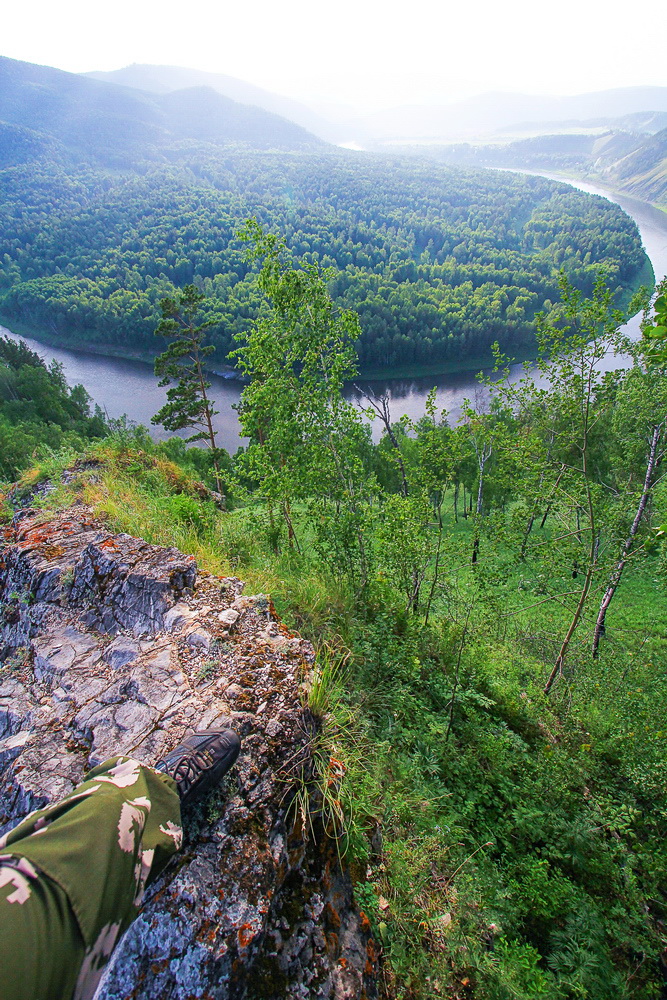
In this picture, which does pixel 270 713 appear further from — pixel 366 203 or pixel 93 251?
pixel 366 203

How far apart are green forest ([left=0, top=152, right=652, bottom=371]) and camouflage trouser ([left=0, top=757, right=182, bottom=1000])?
96.8 ft

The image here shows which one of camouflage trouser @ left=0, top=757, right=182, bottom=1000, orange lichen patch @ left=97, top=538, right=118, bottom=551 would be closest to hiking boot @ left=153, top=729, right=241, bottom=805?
camouflage trouser @ left=0, top=757, right=182, bottom=1000

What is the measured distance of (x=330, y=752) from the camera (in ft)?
9.84

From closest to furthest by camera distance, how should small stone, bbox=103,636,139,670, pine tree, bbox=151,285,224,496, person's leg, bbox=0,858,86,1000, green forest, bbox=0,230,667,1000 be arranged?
person's leg, bbox=0,858,86,1000 → green forest, bbox=0,230,667,1000 → small stone, bbox=103,636,139,670 → pine tree, bbox=151,285,224,496

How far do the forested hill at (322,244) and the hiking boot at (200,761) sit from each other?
16.5 meters

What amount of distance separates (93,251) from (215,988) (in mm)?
127692

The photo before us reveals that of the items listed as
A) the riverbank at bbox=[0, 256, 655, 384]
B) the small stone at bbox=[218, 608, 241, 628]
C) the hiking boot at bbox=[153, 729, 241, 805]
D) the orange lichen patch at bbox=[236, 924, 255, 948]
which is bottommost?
the riverbank at bbox=[0, 256, 655, 384]

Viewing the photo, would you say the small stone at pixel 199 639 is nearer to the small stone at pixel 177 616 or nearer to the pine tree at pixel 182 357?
the small stone at pixel 177 616

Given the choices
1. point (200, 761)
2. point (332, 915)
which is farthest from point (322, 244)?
point (332, 915)

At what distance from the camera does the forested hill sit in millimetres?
62031

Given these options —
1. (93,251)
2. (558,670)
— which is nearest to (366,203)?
(93,251)

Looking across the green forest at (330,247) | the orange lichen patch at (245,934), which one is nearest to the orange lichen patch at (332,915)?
the orange lichen patch at (245,934)

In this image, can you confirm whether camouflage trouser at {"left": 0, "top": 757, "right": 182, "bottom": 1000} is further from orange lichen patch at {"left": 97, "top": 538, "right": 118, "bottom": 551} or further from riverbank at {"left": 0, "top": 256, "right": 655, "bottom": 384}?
riverbank at {"left": 0, "top": 256, "right": 655, "bottom": 384}

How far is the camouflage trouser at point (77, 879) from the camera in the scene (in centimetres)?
161
